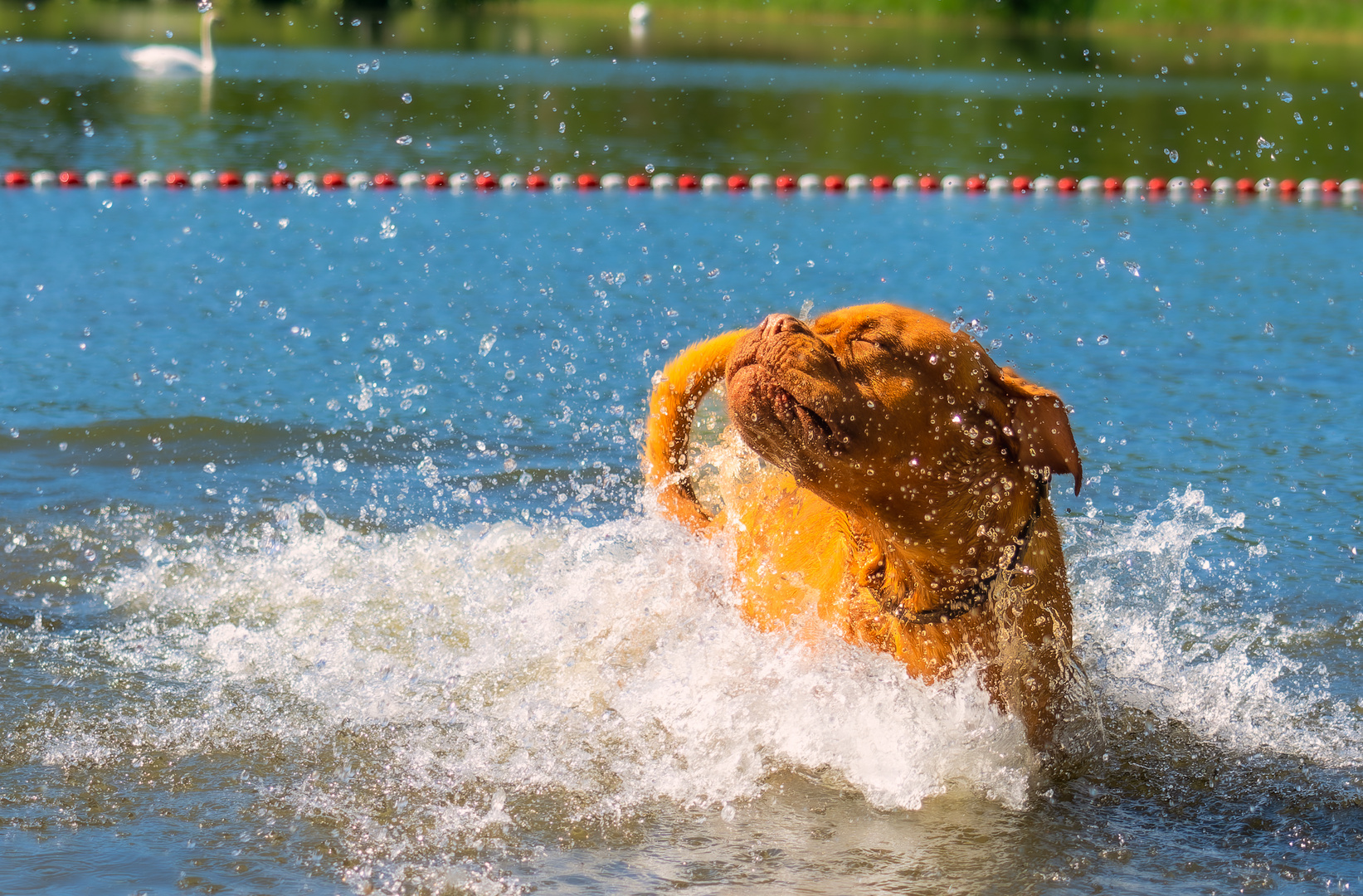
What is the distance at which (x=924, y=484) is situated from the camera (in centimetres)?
332

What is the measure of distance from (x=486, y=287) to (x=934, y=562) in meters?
7.56

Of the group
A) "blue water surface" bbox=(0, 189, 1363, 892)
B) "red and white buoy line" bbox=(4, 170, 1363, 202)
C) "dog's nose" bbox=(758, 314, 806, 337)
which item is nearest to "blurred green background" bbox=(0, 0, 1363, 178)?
"red and white buoy line" bbox=(4, 170, 1363, 202)

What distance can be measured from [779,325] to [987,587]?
0.83 metres

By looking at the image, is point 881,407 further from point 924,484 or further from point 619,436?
point 619,436

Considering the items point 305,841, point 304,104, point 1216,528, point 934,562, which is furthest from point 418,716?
point 304,104

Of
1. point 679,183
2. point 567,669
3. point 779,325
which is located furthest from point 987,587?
point 679,183

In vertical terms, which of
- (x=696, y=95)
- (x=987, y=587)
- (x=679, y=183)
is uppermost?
(x=696, y=95)

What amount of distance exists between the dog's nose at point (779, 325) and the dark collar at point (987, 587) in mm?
745

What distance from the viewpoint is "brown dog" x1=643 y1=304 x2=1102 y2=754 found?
3.16 meters

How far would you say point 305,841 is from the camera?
12.0ft

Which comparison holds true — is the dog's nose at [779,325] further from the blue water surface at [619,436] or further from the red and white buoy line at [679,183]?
the red and white buoy line at [679,183]

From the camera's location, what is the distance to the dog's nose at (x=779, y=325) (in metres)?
3.17

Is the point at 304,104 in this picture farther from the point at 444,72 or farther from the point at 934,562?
the point at 934,562

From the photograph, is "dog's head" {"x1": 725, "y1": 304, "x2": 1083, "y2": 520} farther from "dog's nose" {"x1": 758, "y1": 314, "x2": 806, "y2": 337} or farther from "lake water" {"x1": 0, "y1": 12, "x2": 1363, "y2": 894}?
"lake water" {"x1": 0, "y1": 12, "x2": 1363, "y2": 894}
